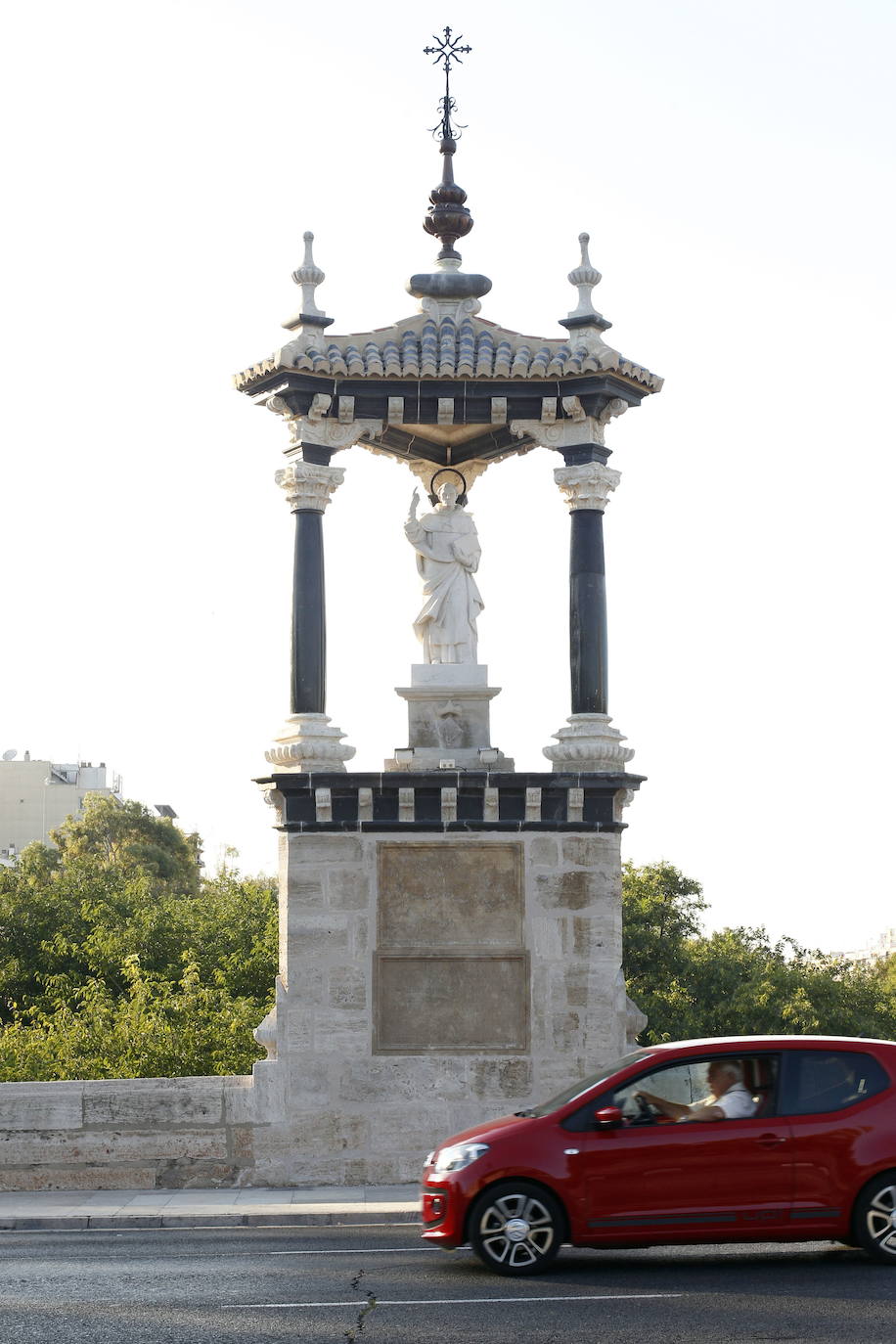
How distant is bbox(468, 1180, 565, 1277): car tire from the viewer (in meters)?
10.3

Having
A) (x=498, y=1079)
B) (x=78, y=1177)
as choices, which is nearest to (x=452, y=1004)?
(x=498, y=1079)

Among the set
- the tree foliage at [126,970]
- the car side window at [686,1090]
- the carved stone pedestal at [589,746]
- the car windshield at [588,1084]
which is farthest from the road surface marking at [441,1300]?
the tree foliage at [126,970]

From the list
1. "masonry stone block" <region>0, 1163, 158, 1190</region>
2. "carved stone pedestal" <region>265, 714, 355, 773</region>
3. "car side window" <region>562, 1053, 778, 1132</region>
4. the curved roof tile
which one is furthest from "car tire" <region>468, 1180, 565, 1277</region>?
the curved roof tile

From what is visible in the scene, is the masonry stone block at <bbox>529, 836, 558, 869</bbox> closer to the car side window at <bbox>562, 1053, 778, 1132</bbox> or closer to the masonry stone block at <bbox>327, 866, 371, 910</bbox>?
the masonry stone block at <bbox>327, 866, 371, 910</bbox>

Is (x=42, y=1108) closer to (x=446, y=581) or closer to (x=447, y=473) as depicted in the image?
(x=446, y=581)

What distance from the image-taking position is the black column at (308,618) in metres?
15.5

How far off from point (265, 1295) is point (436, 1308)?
3.29 ft

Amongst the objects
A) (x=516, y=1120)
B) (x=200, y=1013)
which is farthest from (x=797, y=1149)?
(x=200, y=1013)

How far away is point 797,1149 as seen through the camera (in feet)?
33.9

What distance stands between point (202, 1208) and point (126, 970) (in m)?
9.19

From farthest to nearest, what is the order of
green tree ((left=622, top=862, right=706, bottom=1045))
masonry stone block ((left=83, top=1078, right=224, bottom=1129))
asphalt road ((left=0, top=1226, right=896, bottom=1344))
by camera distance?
green tree ((left=622, top=862, right=706, bottom=1045)), masonry stone block ((left=83, top=1078, right=224, bottom=1129)), asphalt road ((left=0, top=1226, right=896, bottom=1344))

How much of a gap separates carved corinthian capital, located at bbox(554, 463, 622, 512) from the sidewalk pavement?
6115 mm

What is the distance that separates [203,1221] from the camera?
12.7 meters

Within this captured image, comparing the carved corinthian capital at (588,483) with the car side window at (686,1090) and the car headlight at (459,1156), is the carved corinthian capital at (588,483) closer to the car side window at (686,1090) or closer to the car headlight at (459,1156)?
the car side window at (686,1090)
